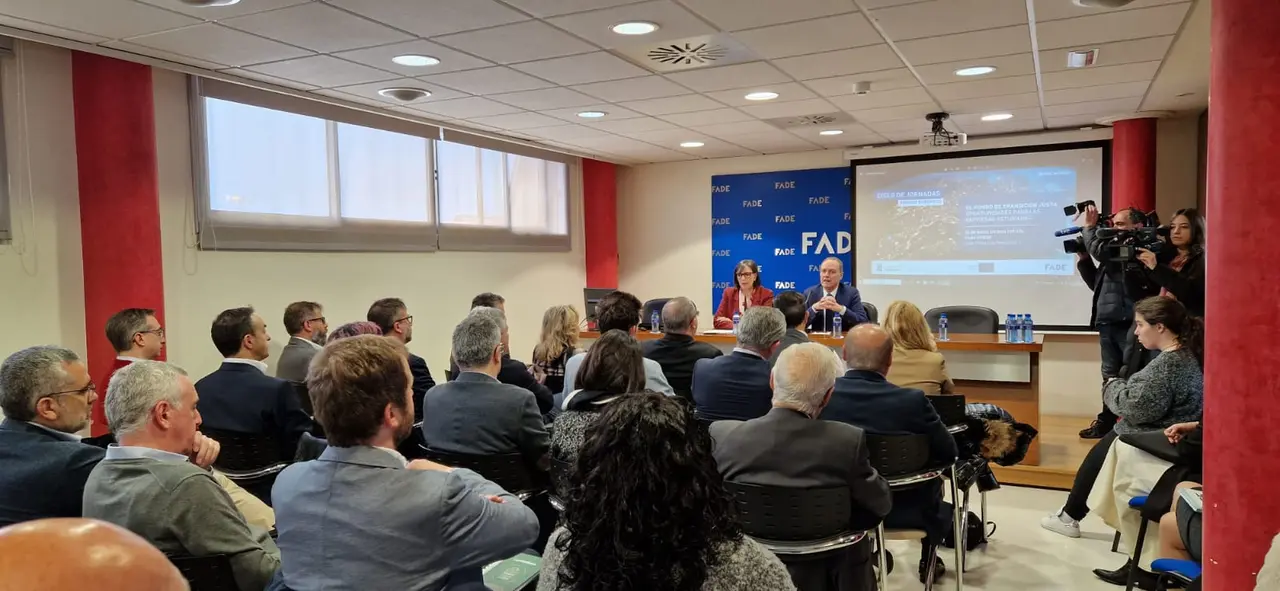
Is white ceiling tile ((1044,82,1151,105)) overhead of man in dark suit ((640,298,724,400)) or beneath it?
overhead

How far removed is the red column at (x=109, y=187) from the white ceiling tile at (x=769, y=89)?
11.1ft

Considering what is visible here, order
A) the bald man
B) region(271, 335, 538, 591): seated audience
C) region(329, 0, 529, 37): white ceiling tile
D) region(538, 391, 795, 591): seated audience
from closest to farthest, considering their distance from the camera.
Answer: the bald man → region(538, 391, 795, 591): seated audience → region(271, 335, 538, 591): seated audience → region(329, 0, 529, 37): white ceiling tile

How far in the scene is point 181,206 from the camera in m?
4.75

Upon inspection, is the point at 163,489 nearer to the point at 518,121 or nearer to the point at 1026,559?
the point at 1026,559

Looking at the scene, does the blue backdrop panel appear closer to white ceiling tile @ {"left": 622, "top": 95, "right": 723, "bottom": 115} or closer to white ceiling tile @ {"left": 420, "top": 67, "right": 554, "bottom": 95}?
white ceiling tile @ {"left": 622, "top": 95, "right": 723, "bottom": 115}

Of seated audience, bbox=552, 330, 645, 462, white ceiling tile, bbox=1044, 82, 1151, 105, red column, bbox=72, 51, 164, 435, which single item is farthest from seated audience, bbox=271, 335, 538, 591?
white ceiling tile, bbox=1044, 82, 1151, 105

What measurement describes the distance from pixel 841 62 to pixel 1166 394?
2351mm

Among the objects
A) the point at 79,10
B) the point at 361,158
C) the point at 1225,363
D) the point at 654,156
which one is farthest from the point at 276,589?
the point at 654,156

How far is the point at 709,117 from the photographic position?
6156mm

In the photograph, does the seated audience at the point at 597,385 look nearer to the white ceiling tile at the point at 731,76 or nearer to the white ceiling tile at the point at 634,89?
the white ceiling tile at the point at 731,76

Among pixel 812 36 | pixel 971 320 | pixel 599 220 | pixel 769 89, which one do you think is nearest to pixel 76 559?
pixel 812 36

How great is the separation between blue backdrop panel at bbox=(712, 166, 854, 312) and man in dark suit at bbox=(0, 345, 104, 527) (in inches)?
270

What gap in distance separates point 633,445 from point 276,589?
0.90 metres

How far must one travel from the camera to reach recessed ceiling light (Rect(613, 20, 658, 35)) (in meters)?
3.67
